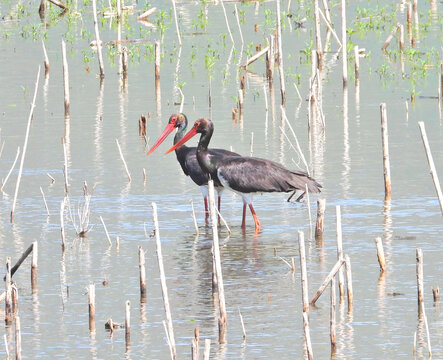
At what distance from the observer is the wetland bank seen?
33.9 ft

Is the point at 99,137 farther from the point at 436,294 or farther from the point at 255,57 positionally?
the point at 436,294

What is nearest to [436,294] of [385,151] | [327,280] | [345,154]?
[327,280]

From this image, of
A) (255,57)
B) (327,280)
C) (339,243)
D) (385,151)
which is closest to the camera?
(327,280)

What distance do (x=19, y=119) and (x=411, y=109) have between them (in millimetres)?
7526

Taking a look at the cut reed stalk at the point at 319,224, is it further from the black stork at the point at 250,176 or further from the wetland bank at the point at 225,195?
the black stork at the point at 250,176

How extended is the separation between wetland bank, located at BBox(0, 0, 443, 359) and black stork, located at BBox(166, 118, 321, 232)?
1.51ft

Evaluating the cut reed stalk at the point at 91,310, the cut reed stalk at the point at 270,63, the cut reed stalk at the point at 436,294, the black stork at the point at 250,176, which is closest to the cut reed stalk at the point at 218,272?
the cut reed stalk at the point at 91,310

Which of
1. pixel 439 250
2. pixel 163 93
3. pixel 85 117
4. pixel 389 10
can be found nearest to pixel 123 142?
pixel 85 117

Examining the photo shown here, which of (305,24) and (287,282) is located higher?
(305,24)

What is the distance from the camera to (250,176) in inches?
571

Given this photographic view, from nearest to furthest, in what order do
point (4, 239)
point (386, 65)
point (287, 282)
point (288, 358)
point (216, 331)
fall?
point (288, 358), point (216, 331), point (287, 282), point (4, 239), point (386, 65)

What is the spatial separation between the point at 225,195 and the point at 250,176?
232 centimetres

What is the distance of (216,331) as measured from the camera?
10133 millimetres

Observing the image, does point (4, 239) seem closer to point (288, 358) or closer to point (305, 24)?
point (288, 358)
